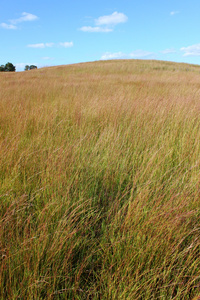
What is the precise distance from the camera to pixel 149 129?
238 cm

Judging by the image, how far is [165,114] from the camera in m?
2.88

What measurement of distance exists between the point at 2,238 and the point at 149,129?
73.8 inches

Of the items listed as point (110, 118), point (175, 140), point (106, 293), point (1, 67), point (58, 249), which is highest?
point (1, 67)

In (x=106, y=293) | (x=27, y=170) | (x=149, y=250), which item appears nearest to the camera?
(x=106, y=293)

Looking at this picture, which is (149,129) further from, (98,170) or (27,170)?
(27,170)

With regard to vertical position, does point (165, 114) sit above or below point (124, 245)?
above

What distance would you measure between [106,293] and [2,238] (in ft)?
1.76

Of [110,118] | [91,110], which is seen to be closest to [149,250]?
[110,118]

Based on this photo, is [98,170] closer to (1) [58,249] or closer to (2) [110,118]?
(1) [58,249]

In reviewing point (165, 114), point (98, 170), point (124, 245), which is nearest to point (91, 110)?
point (165, 114)

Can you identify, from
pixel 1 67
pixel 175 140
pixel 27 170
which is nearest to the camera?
pixel 27 170

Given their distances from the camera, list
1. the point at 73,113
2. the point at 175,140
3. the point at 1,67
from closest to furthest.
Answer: the point at 175,140 < the point at 73,113 < the point at 1,67

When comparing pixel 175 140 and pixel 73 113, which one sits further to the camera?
pixel 73 113

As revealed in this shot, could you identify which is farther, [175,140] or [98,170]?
[175,140]
